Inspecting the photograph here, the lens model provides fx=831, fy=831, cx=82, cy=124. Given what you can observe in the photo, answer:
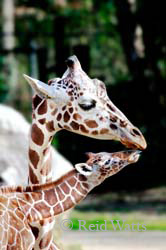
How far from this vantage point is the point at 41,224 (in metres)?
3.96

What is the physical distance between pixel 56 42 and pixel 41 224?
31.6 ft

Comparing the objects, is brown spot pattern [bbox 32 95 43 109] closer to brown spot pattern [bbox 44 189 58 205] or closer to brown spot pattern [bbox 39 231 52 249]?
brown spot pattern [bbox 44 189 58 205]

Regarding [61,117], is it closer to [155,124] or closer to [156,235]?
[156,235]

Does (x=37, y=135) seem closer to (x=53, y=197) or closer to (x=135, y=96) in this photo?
(x=53, y=197)

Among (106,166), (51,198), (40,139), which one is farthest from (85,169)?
(40,139)

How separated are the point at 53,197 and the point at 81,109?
473mm

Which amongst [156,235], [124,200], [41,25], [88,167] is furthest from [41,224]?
[41,25]

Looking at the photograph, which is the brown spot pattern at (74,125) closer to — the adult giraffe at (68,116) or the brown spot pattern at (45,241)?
the adult giraffe at (68,116)

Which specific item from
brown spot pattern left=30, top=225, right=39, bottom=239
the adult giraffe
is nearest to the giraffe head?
the adult giraffe

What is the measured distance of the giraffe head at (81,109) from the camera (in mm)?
4000

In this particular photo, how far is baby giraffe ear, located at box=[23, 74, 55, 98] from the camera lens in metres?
3.92

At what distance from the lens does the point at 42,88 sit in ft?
12.9

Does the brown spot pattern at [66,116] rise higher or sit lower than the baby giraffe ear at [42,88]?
lower

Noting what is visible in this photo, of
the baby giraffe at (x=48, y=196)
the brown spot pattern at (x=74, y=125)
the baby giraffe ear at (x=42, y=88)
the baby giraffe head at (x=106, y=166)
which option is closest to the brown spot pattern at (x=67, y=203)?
the baby giraffe at (x=48, y=196)
